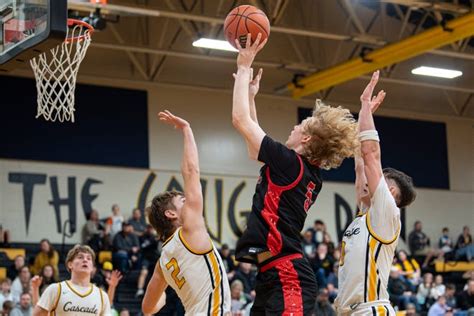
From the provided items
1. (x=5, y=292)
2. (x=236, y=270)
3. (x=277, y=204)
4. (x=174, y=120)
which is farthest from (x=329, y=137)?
(x=236, y=270)

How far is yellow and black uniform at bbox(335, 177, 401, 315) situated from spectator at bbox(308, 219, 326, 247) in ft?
56.6

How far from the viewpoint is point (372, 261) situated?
18.6 ft

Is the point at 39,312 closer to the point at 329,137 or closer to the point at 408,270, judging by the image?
the point at 329,137

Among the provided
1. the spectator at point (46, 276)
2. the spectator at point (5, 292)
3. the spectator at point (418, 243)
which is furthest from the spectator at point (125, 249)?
the spectator at point (418, 243)

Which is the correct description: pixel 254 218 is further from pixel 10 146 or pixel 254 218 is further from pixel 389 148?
pixel 389 148

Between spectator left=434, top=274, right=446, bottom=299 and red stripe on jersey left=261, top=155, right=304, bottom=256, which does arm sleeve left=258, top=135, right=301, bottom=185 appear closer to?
red stripe on jersey left=261, top=155, right=304, bottom=256

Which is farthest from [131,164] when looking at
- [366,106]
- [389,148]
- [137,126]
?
[366,106]

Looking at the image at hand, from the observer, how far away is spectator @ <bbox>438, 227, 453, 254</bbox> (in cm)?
2575

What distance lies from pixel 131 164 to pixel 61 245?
9.59ft

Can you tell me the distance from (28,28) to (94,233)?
47.0 feet

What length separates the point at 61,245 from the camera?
21969 millimetres

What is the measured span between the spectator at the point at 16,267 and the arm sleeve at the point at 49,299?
9815 millimetres

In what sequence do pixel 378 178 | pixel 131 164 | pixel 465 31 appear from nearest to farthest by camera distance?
1. pixel 378 178
2. pixel 465 31
3. pixel 131 164

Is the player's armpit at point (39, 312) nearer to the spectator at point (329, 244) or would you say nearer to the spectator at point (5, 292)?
the spectator at point (5, 292)
